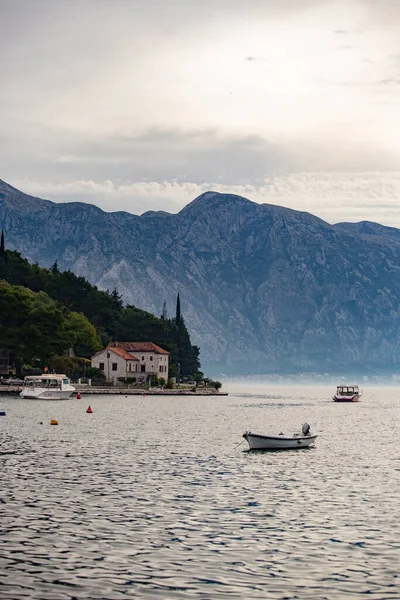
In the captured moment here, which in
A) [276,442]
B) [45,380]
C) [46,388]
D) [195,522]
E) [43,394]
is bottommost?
[195,522]

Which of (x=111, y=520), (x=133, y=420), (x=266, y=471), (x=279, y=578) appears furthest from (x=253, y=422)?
(x=279, y=578)

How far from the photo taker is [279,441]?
76.2 metres

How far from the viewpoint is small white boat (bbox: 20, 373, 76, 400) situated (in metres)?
173

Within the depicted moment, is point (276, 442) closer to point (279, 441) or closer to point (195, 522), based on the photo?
point (279, 441)

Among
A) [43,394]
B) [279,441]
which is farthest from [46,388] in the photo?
[279,441]

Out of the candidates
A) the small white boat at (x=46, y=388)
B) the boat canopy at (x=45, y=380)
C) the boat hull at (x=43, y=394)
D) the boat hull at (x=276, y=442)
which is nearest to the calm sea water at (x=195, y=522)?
the boat hull at (x=276, y=442)

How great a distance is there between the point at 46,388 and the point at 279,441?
10616 cm

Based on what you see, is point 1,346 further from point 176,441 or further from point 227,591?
point 227,591

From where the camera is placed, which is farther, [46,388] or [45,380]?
[45,380]

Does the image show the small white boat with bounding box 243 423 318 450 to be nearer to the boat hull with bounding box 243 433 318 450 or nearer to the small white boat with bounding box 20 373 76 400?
the boat hull with bounding box 243 433 318 450

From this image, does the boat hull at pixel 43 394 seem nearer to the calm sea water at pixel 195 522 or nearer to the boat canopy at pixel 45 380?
the boat canopy at pixel 45 380

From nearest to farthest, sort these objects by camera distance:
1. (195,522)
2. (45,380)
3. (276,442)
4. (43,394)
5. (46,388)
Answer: (195,522), (276,442), (43,394), (46,388), (45,380)

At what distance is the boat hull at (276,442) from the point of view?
74.7 meters

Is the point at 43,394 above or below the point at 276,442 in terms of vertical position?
above
